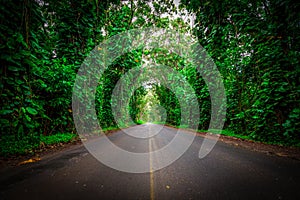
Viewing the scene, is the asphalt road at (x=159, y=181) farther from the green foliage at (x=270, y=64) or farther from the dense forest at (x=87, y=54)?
the green foliage at (x=270, y=64)

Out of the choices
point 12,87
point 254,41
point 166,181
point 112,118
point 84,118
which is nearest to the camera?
point 166,181

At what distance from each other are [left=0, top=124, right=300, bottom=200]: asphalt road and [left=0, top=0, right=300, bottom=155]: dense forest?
212 centimetres

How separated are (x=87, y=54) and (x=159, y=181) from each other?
8.11 m

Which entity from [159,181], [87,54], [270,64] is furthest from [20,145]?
[270,64]

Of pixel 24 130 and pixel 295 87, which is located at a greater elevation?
pixel 295 87

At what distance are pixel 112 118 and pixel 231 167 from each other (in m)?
14.2

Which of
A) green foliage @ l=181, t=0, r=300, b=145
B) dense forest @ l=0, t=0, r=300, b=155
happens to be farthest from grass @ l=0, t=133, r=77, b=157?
green foliage @ l=181, t=0, r=300, b=145

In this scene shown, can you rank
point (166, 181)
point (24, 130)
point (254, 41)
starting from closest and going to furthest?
point (166, 181) < point (24, 130) < point (254, 41)

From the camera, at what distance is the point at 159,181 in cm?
234

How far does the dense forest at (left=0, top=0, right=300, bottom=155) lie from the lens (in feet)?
13.3

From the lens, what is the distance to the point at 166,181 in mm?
2330

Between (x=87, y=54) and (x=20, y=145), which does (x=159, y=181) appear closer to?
(x=20, y=145)

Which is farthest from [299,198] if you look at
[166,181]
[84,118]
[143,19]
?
[143,19]

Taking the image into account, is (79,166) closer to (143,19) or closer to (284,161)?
(284,161)
